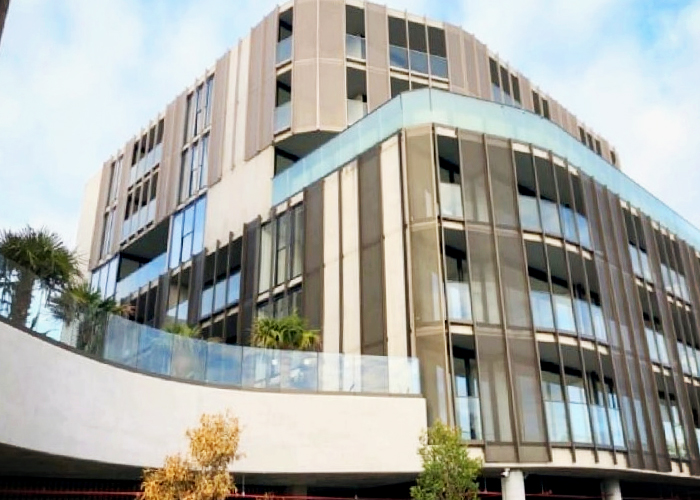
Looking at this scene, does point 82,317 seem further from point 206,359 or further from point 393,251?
point 393,251

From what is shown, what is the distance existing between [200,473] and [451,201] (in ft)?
43.1

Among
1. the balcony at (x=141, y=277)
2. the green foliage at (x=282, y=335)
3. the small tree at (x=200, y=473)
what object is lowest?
the small tree at (x=200, y=473)

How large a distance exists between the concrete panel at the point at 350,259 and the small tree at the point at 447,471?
557 centimetres

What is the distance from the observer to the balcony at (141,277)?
38375 mm

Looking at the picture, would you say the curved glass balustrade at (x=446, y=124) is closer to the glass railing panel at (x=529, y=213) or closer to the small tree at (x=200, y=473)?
the glass railing panel at (x=529, y=213)

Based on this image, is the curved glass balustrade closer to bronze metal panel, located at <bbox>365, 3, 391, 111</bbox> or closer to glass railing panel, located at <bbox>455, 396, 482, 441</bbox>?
bronze metal panel, located at <bbox>365, 3, 391, 111</bbox>

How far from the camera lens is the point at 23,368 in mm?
13172

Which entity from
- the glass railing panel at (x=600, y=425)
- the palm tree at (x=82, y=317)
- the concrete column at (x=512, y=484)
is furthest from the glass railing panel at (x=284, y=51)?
the concrete column at (x=512, y=484)

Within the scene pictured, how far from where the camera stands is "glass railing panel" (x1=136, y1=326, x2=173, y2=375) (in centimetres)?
1750

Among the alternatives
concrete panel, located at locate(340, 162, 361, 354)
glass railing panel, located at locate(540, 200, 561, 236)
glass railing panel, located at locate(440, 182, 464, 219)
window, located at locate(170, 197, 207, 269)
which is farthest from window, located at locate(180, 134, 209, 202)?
glass railing panel, located at locate(540, 200, 561, 236)

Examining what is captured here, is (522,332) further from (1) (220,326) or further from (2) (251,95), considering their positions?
(2) (251,95)

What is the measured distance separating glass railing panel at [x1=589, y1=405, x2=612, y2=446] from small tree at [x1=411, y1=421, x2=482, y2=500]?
566 cm

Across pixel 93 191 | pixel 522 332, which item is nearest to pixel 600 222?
pixel 522 332

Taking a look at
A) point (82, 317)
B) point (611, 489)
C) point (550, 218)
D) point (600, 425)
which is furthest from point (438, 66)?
point (82, 317)
